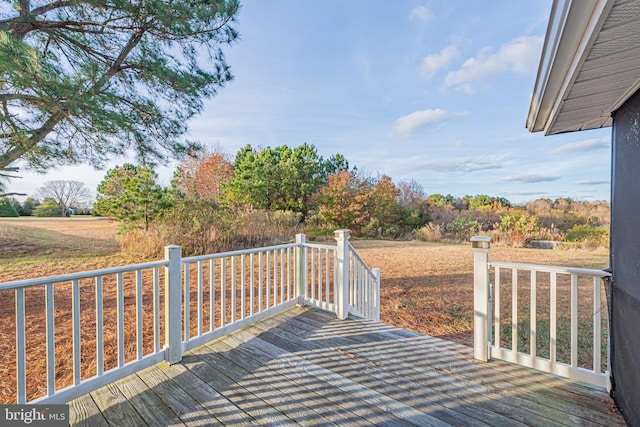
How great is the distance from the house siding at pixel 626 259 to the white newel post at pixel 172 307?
3.00m

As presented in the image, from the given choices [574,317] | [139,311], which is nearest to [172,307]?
[139,311]

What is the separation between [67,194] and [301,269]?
23.5 ft

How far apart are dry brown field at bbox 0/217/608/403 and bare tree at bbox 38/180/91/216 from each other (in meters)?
0.73

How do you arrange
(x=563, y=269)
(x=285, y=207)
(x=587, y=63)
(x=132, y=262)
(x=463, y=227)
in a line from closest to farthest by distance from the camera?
(x=587, y=63) < (x=563, y=269) < (x=132, y=262) < (x=463, y=227) < (x=285, y=207)

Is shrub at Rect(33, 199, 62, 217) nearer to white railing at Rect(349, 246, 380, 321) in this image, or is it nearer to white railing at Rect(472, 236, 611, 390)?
white railing at Rect(349, 246, 380, 321)

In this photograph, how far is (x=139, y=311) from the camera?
2049 millimetres

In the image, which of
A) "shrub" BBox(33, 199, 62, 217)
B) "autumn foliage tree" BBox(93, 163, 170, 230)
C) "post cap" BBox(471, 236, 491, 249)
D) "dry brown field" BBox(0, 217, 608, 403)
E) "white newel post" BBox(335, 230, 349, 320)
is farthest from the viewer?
"autumn foliage tree" BBox(93, 163, 170, 230)

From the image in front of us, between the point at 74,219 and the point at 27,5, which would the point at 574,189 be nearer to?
the point at 27,5

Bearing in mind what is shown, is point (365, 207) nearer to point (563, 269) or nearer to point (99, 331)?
point (563, 269)

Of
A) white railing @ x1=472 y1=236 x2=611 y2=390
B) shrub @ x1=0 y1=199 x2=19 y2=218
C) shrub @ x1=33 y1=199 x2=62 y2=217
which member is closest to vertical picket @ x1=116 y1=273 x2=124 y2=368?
white railing @ x1=472 y1=236 x2=611 y2=390

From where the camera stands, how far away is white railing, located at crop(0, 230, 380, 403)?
169cm

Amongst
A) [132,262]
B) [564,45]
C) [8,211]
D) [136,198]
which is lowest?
[132,262]

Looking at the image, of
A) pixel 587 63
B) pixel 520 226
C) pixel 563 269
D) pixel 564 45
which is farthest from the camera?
pixel 520 226

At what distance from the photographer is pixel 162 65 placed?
353 centimetres
